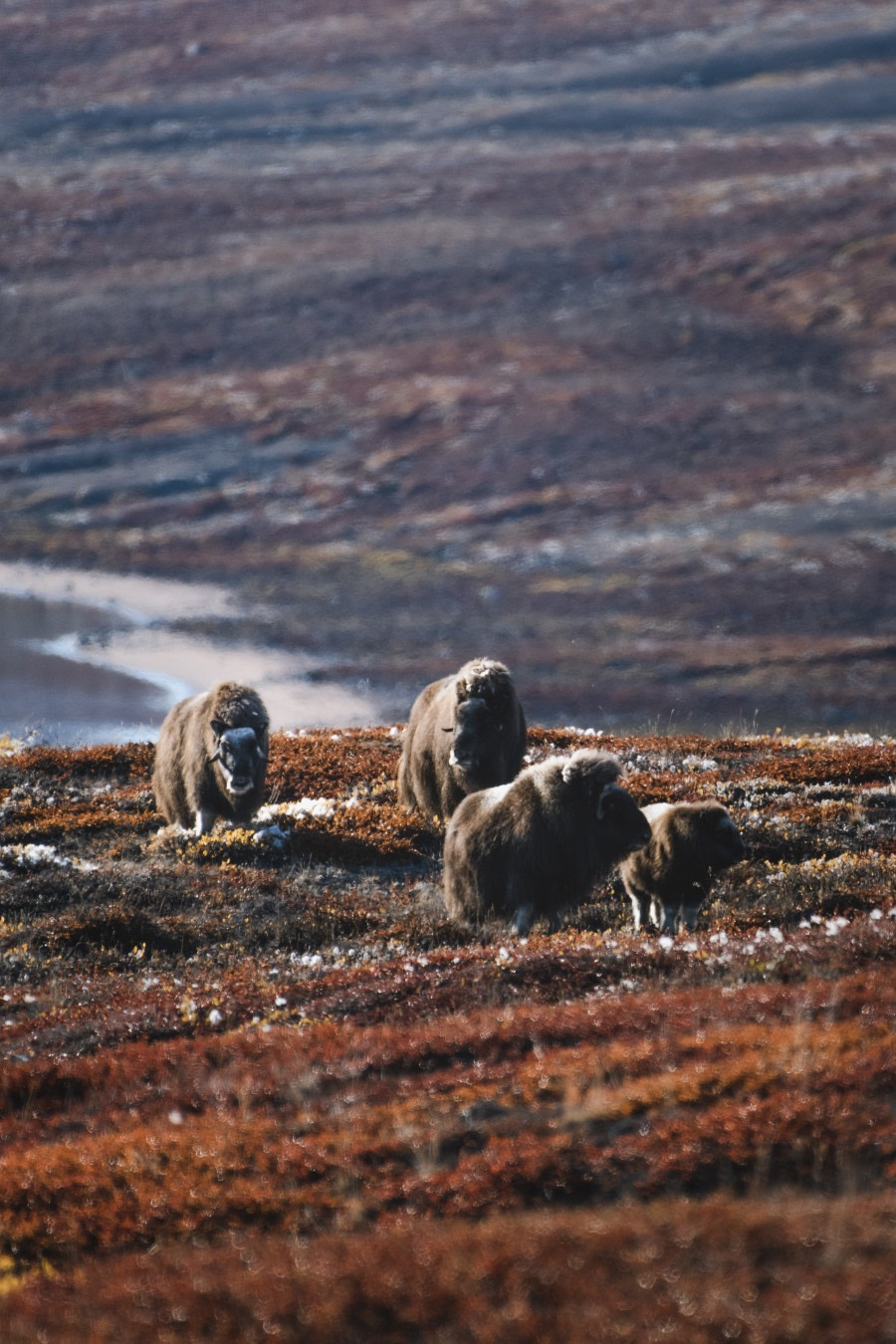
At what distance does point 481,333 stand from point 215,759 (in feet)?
292

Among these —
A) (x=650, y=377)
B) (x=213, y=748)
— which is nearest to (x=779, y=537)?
(x=650, y=377)

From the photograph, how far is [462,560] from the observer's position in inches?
3095

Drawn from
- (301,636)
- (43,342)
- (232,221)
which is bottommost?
(301,636)

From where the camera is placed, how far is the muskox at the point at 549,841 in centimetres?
1413

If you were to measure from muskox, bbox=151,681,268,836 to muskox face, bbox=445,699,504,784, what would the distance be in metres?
3.07

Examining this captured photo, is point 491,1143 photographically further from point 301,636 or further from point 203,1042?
point 301,636

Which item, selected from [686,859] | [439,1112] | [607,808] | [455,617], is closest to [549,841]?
[607,808]

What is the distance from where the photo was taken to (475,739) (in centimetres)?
1742

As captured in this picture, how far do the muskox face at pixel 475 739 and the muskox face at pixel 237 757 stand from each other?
9.70ft

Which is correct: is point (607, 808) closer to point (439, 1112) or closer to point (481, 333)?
point (439, 1112)

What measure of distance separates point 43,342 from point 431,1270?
112928 millimetres

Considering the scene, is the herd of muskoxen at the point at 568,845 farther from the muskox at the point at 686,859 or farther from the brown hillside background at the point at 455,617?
the brown hillside background at the point at 455,617

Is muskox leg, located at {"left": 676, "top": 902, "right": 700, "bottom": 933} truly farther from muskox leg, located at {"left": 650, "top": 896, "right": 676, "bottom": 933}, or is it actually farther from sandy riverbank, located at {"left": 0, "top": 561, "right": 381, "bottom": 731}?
sandy riverbank, located at {"left": 0, "top": 561, "right": 381, "bottom": 731}

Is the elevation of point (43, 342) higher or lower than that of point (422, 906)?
higher
